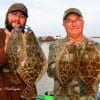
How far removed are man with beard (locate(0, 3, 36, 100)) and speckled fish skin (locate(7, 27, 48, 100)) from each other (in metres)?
0.18

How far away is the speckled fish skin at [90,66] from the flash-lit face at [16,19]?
1114 mm

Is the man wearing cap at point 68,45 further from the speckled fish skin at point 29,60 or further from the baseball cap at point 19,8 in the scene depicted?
the baseball cap at point 19,8

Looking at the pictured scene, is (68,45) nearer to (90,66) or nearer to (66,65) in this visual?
(66,65)

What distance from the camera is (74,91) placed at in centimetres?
677

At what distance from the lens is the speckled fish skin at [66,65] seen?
6.50 metres

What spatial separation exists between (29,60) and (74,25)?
115cm

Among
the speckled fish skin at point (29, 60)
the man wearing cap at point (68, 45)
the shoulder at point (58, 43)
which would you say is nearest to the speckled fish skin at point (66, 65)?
the man wearing cap at point (68, 45)

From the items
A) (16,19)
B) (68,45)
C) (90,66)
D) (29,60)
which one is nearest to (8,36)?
(16,19)

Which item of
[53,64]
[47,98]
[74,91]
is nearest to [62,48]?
[53,64]

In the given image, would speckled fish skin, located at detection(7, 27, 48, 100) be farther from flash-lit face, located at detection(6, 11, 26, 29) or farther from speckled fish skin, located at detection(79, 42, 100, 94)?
speckled fish skin, located at detection(79, 42, 100, 94)

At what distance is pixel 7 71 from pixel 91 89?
141 centimetres

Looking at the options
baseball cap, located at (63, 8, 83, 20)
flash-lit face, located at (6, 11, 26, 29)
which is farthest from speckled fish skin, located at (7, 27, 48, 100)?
baseball cap, located at (63, 8, 83, 20)

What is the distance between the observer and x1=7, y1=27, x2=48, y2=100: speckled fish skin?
19.8 ft

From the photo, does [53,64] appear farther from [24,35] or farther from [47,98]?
[47,98]
